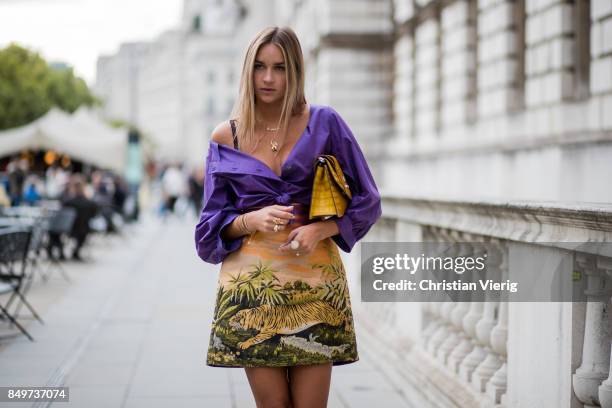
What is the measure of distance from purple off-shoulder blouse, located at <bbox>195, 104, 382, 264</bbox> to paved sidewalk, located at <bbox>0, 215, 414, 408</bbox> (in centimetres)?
269

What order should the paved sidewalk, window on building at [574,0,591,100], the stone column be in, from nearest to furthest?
the stone column
the paved sidewalk
window on building at [574,0,591,100]

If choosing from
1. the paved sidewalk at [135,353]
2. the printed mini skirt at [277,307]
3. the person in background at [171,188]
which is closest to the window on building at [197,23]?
the person in background at [171,188]

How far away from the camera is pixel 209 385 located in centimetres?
638

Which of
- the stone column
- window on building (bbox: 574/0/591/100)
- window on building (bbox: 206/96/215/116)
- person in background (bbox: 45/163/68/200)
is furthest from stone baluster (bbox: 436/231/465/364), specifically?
window on building (bbox: 206/96/215/116)

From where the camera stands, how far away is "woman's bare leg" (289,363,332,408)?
129 inches

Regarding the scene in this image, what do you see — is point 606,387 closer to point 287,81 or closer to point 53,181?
point 287,81

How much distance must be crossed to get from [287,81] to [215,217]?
0.56 m

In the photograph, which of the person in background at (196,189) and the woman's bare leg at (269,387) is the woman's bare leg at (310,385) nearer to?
the woman's bare leg at (269,387)

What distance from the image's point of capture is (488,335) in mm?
5160

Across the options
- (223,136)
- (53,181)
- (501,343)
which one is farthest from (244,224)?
(53,181)

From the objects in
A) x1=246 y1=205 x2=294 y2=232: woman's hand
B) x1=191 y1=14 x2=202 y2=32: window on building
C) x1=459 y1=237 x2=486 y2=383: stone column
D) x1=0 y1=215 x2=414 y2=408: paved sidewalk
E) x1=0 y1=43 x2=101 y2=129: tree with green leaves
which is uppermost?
x1=191 y1=14 x2=202 y2=32: window on building

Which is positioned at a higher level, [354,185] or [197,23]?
[197,23]

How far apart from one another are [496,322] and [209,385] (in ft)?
7.20

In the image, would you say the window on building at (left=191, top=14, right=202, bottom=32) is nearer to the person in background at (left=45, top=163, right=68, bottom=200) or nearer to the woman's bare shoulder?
the person in background at (left=45, top=163, right=68, bottom=200)
